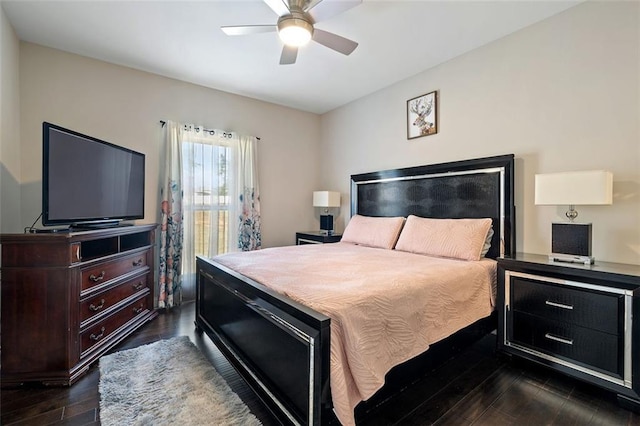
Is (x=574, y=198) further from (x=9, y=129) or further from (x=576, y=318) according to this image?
(x=9, y=129)

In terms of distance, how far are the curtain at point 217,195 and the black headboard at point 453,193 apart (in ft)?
5.38

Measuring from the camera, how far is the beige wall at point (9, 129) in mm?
2420

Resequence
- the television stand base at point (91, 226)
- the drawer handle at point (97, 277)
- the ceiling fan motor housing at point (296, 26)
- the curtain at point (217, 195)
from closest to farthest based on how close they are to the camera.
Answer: the ceiling fan motor housing at point (296, 26) → the drawer handle at point (97, 277) → the television stand base at point (91, 226) → the curtain at point (217, 195)

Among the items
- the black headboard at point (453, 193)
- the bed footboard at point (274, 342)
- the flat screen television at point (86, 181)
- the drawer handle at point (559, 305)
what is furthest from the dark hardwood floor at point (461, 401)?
the flat screen television at point (86, 181)

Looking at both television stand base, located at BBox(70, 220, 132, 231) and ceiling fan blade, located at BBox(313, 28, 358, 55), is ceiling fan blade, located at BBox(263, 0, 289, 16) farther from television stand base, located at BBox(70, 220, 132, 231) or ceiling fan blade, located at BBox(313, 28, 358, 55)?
television stand base, located at BBox(70, 220, 132, 231)

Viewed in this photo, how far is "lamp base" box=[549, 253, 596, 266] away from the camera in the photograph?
2083 mm

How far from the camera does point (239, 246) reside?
4172 mm

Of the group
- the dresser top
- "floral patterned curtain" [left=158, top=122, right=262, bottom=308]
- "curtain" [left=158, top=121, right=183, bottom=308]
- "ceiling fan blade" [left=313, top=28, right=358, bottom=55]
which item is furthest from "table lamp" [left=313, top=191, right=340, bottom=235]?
the dresser top

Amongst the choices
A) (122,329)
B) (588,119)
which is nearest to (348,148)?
(588,119)

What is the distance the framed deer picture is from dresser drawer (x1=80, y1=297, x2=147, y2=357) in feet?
11.8

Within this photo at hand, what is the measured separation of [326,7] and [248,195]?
275 cm

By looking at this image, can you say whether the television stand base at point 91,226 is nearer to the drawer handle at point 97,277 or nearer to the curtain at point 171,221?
the drawer handle at point 97,277

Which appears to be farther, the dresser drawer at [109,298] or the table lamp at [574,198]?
the dresser drawer at [109,298]

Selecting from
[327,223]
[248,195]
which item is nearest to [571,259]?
[327,223]
